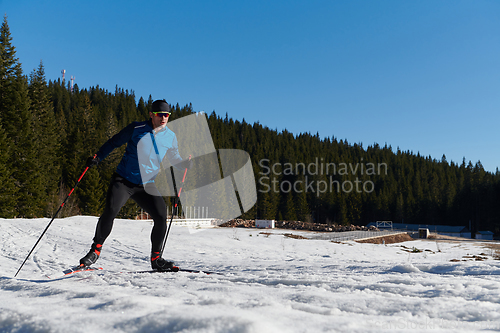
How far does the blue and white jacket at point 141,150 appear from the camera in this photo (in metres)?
3.84

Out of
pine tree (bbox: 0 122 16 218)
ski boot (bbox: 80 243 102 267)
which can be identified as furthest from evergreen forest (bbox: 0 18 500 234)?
ski boot (bbox: 80 243 102 267)

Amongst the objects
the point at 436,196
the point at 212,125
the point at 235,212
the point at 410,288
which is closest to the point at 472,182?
the point at 436,196

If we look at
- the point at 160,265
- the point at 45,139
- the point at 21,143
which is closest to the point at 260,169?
the point at 45,139

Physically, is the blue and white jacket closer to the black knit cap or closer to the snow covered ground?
the black knit cap

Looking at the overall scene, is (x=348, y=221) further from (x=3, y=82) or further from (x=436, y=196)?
(x=3, y=82)

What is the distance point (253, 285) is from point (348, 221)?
88.2m

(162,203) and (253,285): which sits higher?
(162,203)

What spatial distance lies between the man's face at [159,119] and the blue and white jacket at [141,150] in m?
0.06

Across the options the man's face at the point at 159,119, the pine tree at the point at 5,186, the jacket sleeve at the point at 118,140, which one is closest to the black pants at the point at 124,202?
the jacket sleeve at the point at 118,140

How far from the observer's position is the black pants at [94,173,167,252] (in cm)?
378

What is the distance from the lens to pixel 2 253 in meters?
5.88

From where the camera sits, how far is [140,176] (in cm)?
387

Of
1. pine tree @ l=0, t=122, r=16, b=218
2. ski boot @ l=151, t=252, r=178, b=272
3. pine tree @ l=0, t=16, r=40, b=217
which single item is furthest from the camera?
pine tree @ l=0, t=16, r=40, b=217

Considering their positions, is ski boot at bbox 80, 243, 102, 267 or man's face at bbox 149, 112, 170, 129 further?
man's face at bbox 149, 112, 170, 129
